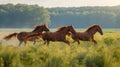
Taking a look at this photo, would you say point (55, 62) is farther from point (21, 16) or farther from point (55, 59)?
point (21, 16)

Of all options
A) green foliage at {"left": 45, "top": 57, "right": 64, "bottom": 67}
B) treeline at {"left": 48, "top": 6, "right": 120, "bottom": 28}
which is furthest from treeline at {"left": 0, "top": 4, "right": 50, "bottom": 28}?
green foliage at {"left": 45, "top": 57, "right": 64, "bottom": 67}

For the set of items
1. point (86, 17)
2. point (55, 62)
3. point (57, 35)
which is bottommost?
point (86, 17)

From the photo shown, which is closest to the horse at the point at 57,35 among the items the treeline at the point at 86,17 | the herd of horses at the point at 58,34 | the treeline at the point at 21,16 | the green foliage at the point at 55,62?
the herd of horses at the point at 58,34

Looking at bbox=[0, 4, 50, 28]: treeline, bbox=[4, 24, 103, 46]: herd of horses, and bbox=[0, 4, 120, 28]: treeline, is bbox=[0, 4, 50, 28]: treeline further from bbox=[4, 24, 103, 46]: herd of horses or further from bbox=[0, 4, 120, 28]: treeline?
bbox=[4, 24, 103, 46]: herd of horses

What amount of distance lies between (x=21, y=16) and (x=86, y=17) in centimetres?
2760

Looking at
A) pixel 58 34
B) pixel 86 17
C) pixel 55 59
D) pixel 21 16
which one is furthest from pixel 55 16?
pixel 55 59

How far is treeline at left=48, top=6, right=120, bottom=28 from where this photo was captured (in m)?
108

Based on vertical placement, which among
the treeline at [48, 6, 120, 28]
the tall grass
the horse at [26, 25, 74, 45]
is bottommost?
the treeline at [48, 6, 120, 28]

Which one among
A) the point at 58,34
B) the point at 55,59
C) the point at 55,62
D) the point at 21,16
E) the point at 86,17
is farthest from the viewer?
the point at 86,17

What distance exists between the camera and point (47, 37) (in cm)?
1836

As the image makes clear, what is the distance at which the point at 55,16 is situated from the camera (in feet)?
400

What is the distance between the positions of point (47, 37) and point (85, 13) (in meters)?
102

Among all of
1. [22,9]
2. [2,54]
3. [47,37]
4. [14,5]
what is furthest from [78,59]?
[14,5]

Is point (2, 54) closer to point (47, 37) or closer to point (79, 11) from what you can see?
point (47, 37)
